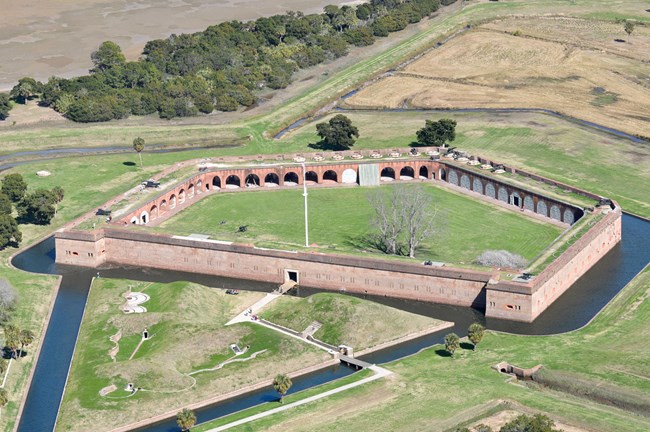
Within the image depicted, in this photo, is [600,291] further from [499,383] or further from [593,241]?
[499,383]

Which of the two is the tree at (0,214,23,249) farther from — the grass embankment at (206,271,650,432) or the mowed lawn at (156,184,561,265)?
the grass embankment at (206,271,650,432)

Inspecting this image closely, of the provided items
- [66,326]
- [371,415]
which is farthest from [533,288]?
[66,326]

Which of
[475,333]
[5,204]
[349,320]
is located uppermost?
[5,204]

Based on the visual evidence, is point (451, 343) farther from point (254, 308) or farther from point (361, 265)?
point (254, 308)

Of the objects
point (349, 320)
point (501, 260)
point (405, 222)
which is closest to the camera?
point (349, 320)

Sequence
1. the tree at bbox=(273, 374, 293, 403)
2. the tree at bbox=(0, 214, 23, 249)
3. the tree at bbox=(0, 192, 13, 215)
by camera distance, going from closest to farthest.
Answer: the tree at bbox=(273, 374, 293, 403)
the tree at bbox=(0, 214, 23, 249)
the tree at bbox=(0, 192, 13, 215)

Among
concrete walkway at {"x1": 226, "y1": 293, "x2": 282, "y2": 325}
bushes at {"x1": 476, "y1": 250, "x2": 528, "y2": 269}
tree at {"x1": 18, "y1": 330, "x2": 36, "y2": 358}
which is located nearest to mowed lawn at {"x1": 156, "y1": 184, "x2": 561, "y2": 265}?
bushes at {"x1": 476, "y1": 250, "x2": 528, "y2": 269}

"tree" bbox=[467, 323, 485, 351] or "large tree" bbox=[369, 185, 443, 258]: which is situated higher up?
"large tree" bbox=[369, 185, 443, 258]

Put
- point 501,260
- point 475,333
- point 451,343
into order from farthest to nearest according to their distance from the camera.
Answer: point 501,260 → point 475,333 → point 451,343

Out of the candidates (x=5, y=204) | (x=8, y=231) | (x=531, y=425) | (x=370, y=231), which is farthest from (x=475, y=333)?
(x=5, y=204)
